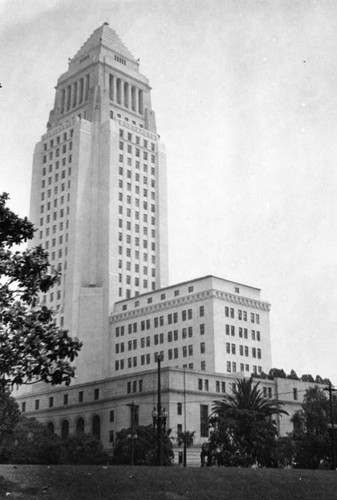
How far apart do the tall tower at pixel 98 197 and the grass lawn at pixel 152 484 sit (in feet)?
309

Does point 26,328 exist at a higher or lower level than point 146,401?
lower

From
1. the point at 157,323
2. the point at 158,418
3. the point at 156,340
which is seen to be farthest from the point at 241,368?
the point at 158,418

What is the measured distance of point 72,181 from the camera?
136m

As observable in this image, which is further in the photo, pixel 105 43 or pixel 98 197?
pixel 105 43

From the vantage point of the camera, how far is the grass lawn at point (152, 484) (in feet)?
72.1

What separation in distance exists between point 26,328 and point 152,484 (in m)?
9.00

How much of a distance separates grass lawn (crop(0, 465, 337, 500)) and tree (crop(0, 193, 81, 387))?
14.3ft

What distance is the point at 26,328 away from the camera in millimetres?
19547

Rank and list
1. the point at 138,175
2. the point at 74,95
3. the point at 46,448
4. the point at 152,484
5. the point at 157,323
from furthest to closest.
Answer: the point at 74,95
the point at 138,175
the point at 157,323
the point at 46,448
the point at 152,484

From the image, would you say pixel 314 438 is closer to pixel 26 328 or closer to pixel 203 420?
pixel 203 420

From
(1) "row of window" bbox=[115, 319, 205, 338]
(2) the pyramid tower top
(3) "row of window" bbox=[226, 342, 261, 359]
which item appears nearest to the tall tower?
(2) the pyramid tower top

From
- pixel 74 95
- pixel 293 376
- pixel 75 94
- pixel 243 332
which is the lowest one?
pixel 293 376

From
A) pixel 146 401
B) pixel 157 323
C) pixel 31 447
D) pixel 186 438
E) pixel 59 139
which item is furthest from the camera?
pixel 59 139

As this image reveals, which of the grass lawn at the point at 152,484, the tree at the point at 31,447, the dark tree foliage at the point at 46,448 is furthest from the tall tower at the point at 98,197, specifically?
the grass lawn at the point at 152,484
